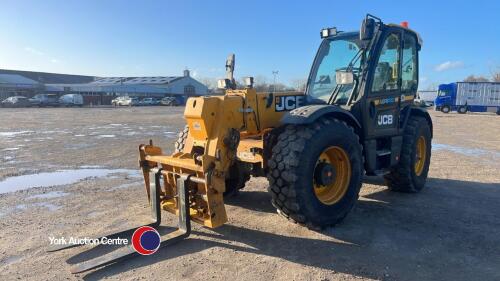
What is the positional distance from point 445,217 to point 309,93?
2758 millimetres

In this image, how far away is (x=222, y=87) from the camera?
591cm

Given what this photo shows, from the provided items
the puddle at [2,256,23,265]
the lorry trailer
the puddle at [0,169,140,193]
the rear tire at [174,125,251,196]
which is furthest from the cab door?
the lorry trailer

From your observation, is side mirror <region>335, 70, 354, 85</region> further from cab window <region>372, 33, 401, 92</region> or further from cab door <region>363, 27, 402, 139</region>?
cab window <region>372, 33, 401, 92</region>

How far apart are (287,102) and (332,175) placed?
1.41 meters

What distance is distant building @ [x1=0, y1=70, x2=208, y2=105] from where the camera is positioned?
66.5 metres

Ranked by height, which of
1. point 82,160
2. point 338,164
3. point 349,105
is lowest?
point 82,160

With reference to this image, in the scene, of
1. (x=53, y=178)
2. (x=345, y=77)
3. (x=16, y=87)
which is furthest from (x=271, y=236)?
(x=16, y=87)

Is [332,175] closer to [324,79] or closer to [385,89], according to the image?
[324,79]

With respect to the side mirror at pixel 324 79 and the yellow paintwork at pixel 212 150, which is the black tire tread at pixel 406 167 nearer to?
the side mirror at pixel 324 79

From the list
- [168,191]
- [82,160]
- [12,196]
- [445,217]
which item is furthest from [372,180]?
[82,160]

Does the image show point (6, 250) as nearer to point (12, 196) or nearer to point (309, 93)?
point (12, 196)

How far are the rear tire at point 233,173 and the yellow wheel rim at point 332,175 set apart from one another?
1055 mm

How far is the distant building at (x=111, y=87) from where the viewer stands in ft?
218

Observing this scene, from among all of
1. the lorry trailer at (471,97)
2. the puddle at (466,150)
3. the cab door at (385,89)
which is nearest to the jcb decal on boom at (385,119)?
the cab door at (385,89)
